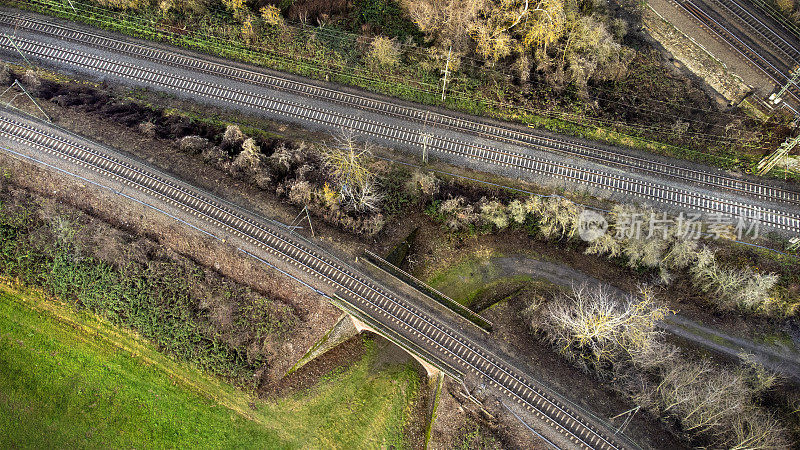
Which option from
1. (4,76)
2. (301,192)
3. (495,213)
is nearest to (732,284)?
(495,213)

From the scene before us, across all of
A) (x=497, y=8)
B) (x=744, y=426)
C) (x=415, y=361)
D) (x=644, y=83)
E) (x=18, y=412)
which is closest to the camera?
(x=744, y=426)

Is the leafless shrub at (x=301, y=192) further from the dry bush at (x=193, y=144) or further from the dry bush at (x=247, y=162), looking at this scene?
the dry bush at (x=193, y=144)

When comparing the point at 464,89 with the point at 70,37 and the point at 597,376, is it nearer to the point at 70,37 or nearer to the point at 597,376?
the point at 597,376

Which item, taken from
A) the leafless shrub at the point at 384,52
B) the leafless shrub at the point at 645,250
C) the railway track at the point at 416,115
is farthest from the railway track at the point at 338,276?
the leafless shrub at the point at 384,52

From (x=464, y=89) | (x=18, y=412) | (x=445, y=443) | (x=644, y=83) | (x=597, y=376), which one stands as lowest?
(x=18, y=412)

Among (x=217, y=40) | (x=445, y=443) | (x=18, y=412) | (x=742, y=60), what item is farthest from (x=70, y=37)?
(x=742, y=60)

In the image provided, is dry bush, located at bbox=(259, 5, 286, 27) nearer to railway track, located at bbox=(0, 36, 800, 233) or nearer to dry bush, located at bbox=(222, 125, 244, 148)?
railway track, located at bbox=(0, 36, 800, 233)

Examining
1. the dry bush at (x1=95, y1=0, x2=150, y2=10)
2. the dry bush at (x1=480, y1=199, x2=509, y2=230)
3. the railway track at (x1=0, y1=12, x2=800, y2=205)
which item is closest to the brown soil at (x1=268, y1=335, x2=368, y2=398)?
the dry bush at (x1=480, y1=199, x2=509, y2=230)
